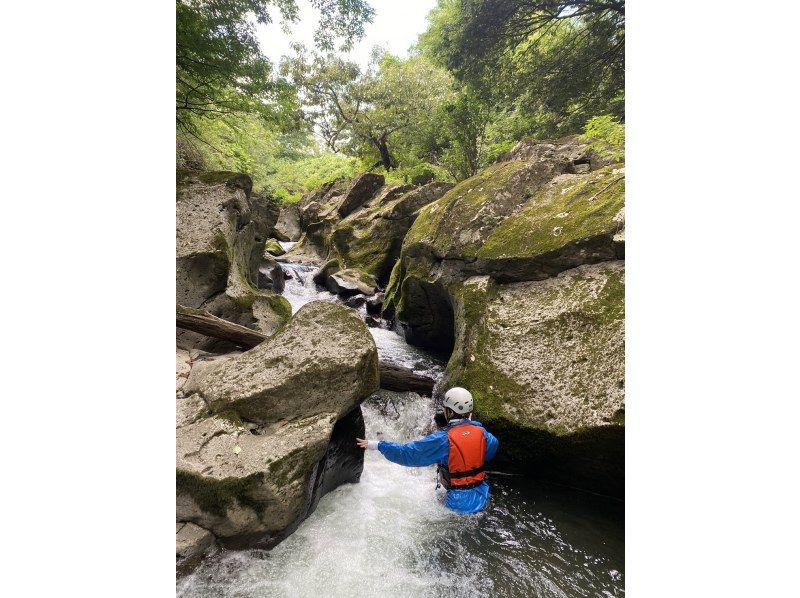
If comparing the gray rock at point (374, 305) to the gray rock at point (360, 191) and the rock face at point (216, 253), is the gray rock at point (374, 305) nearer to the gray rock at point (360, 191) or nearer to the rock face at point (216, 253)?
the rock face at point (216, 253)

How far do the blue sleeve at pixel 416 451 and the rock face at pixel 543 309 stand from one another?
3.31ft

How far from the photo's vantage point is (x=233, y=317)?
6.50 meters

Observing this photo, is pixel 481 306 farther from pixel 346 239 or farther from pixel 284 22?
pixel 346 239

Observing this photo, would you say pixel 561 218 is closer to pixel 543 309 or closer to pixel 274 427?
pixel 543 309

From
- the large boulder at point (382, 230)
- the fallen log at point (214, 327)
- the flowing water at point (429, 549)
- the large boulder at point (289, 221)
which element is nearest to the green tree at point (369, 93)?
the large boulder at point (382, 230)

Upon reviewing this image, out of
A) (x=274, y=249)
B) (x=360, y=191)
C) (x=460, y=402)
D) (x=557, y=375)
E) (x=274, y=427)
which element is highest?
(x=360, y=191)

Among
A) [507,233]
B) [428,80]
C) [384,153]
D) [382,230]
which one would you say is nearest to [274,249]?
[382,230]

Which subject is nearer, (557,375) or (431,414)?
(557,375)

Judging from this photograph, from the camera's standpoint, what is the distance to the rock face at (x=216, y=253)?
20.7 ft

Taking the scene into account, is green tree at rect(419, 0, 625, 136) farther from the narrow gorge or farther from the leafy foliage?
the narrow gorge

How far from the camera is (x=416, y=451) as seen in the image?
11.2 feet

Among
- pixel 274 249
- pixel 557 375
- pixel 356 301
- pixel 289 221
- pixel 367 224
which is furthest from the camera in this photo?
pixel 289 221

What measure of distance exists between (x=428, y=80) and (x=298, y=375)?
1005 cm

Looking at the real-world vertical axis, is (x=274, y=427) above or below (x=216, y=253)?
below
